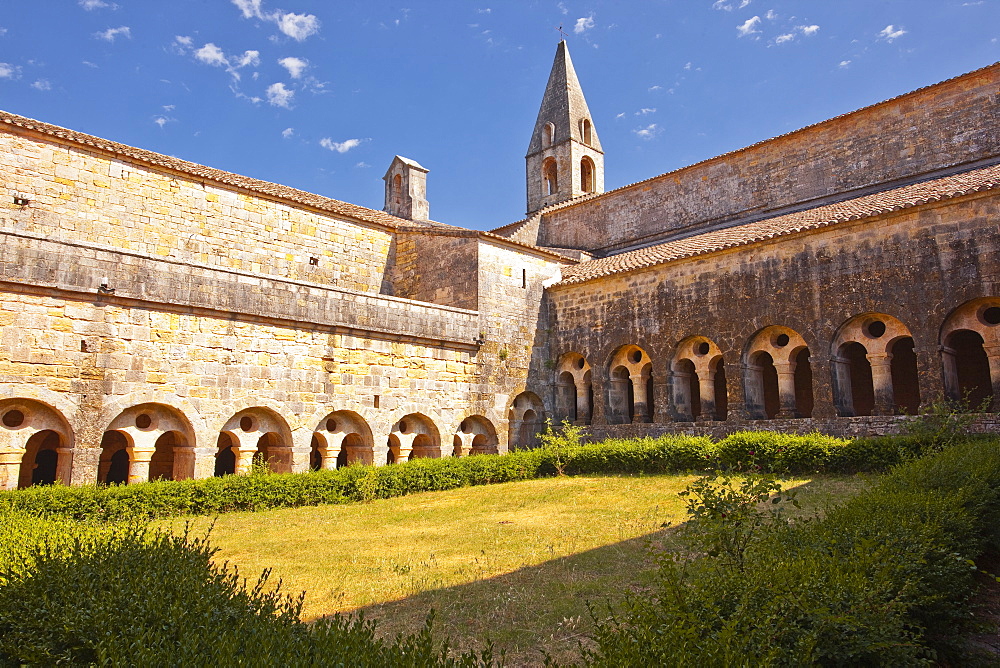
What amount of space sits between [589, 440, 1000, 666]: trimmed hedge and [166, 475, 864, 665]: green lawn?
0.77 meters

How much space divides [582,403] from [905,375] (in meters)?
8.43

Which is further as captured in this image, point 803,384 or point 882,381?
point 803,384

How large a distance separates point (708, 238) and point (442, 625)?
1490cm

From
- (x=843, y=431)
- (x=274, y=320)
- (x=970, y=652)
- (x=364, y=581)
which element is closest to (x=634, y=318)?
(x=843, y=431)

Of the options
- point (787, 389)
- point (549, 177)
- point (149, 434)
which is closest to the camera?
point (149, 434)

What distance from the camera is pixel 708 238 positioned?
17891 millimetres

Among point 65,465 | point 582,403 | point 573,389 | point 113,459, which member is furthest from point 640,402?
point 113,459

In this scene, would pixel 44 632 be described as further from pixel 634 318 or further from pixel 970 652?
pixel 634 318

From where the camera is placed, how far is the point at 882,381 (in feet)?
45.3

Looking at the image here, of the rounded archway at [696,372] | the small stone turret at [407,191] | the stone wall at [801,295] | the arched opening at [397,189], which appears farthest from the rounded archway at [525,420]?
the arched opening at [397,189]

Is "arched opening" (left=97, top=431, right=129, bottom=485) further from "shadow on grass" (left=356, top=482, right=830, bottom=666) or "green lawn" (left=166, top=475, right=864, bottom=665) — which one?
"shadow on grass" (left=356, top=482, right=830, bottom=666)

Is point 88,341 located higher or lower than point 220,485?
higher

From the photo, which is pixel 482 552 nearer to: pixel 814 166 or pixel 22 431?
pixel 22 431

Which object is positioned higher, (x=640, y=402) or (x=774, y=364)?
(x=774, y=364)
